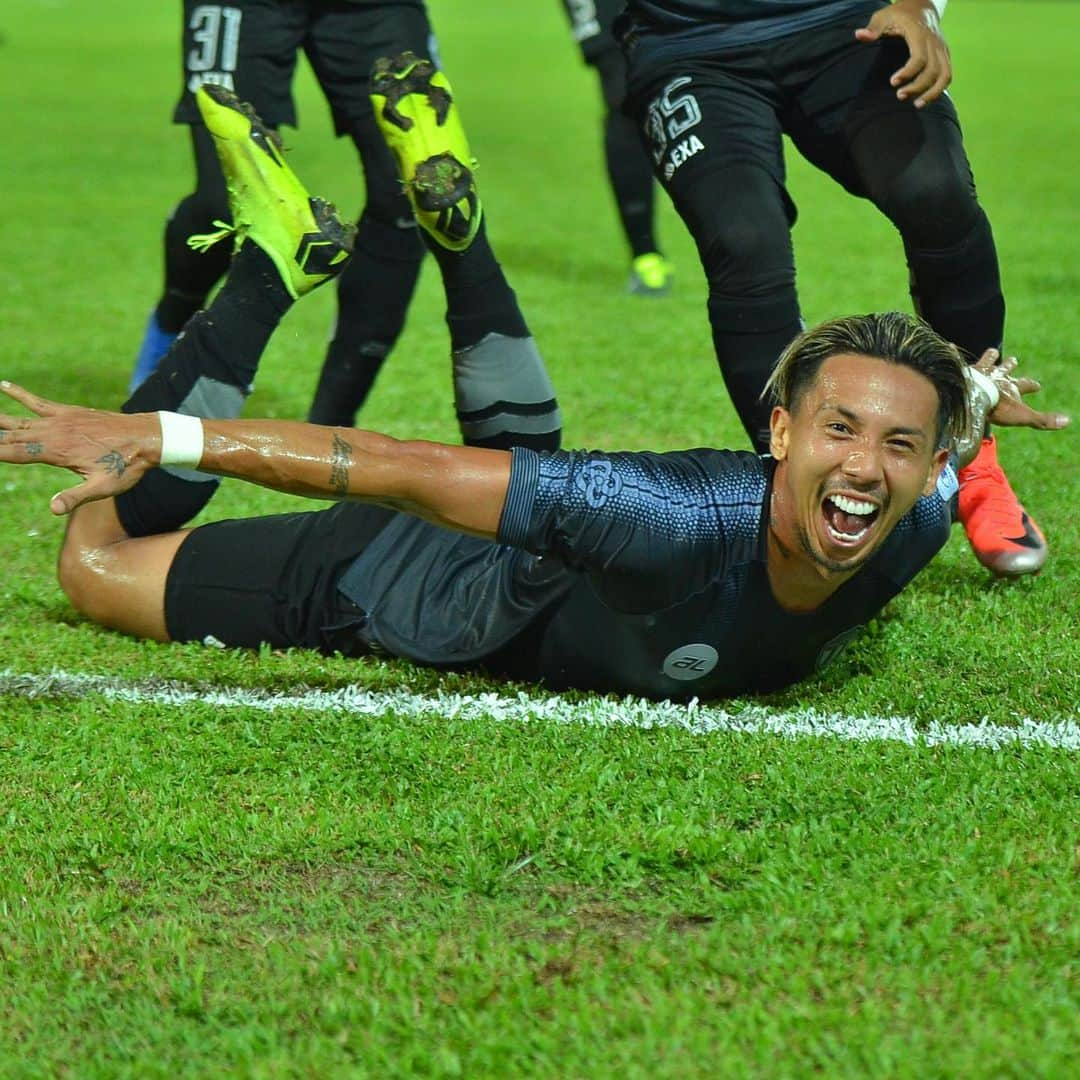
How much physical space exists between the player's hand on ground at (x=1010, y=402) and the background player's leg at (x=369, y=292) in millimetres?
2019

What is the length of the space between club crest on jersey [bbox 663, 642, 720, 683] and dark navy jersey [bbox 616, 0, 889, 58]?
1.62 metres

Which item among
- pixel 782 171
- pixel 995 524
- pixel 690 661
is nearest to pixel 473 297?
pixel 782 171

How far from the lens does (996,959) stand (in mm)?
2508

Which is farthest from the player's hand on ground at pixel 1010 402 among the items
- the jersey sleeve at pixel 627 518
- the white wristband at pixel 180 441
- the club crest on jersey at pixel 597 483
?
the white wristband at pixel 180 441

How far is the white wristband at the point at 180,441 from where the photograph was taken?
301 centimetres

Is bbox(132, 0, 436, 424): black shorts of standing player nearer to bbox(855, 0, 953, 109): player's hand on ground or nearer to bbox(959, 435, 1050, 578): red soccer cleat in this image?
bbox(855, 0, 953, 109): player's hand on ground

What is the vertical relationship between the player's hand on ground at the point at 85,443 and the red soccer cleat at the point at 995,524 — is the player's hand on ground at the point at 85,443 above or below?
above

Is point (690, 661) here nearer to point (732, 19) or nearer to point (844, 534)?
point (844, 534)

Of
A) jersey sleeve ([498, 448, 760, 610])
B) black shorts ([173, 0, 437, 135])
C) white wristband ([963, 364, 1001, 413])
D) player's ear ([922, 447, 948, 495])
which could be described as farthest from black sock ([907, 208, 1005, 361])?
black shorts ([173, 0, 437, 135])

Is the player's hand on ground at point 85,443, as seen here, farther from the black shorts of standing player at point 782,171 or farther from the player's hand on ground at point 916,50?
the player's hand on ground at point 916,50

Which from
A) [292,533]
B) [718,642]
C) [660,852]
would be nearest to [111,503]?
[292,533]

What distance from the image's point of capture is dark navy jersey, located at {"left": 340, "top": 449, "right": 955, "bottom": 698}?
3111 mm

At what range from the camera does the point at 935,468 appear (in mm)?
3301

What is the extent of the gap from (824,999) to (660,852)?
504 mm
